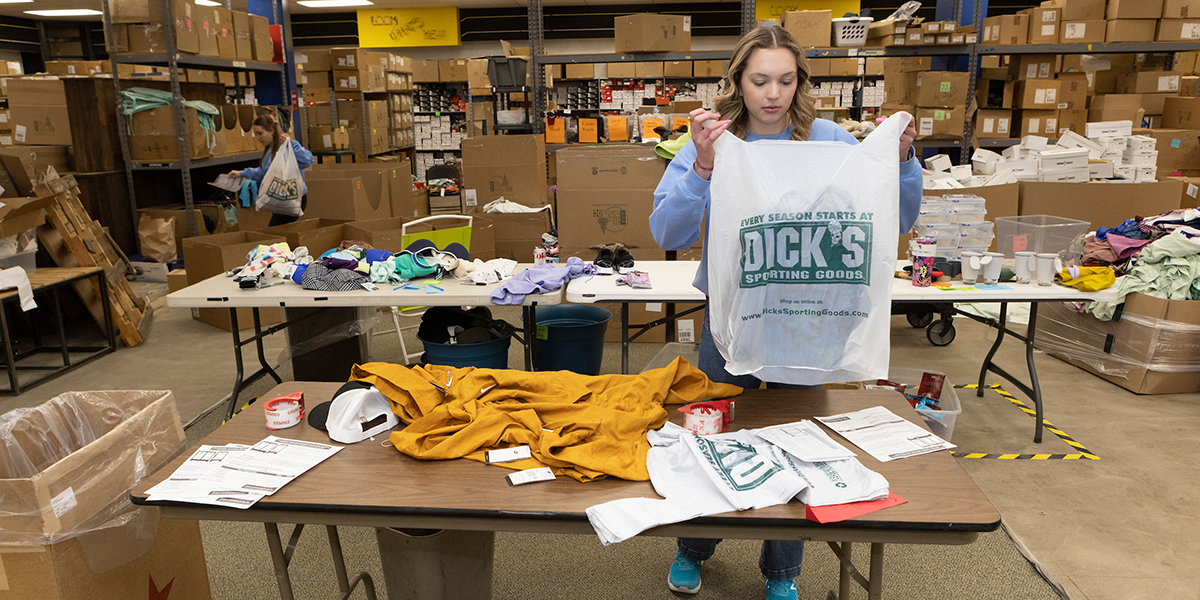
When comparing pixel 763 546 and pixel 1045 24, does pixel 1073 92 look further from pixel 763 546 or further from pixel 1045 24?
pixel 763 546

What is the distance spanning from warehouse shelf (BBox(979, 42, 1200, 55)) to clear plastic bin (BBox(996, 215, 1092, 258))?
2174 mm

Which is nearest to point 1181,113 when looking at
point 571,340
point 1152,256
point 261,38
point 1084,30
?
point 1084,30

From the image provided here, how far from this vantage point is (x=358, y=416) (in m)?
1.68

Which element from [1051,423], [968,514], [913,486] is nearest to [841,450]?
[913,486]

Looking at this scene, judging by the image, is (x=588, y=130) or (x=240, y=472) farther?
(x=588, y=130)

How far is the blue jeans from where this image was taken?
1.91 meters

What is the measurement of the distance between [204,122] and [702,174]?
5.25 m

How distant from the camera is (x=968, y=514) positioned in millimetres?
1301

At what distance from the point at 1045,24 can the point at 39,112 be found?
25.7 ft

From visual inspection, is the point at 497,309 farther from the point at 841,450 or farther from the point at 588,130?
the point at 841,450

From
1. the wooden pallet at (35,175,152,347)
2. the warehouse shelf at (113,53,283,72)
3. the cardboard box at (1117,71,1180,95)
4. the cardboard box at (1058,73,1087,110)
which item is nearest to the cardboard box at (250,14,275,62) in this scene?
the warehouse shelf at (113,53,283,72)

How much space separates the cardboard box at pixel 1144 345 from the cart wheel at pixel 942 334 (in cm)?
70

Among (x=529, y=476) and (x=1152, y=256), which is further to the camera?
(x=1152, y=256)

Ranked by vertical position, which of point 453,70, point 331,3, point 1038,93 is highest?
point 331,3
